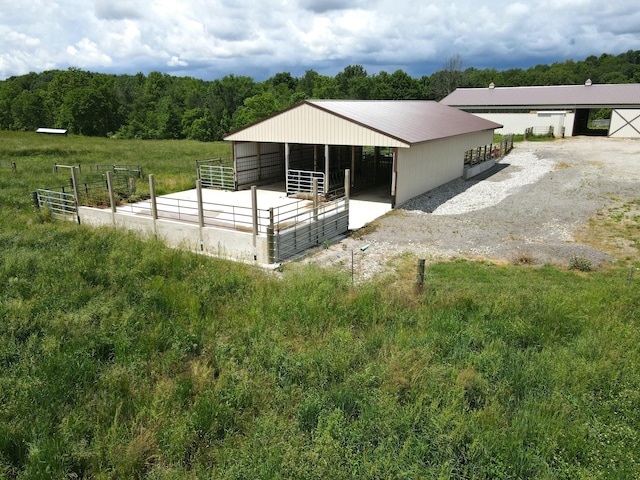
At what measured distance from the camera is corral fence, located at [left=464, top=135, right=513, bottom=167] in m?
28.5

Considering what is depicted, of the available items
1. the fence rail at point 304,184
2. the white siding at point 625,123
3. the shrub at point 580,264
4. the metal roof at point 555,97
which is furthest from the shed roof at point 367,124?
the white siding at point 625,123

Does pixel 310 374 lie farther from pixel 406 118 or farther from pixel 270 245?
pixel 406 118

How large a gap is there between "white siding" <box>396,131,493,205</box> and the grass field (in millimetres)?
9009

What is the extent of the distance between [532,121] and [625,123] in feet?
25.3

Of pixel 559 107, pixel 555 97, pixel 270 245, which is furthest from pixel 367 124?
pixel 555 97

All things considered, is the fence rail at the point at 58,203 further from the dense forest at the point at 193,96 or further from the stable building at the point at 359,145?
the dense forest at the point at 193,96

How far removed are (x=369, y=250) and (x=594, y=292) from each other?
19.4ft

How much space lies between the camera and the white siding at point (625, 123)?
137ft

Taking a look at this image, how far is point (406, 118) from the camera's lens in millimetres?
23672

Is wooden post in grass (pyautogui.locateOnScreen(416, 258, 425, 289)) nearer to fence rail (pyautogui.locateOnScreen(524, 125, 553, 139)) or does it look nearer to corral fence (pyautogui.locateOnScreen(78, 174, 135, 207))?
corral fence (pyautogui.locateOnScreen(78, 174, 135, 207))

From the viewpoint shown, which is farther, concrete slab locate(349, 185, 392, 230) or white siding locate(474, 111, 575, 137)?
white siding locate(474, 111, 575, 137)

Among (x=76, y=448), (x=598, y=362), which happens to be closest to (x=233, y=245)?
(x=76, y=448)

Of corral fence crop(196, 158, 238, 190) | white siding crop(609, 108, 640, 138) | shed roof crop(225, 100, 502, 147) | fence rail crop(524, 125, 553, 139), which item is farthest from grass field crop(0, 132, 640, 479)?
white siding crop(609, 108, 640, 138)

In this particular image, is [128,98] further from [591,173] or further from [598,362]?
[598,362]
